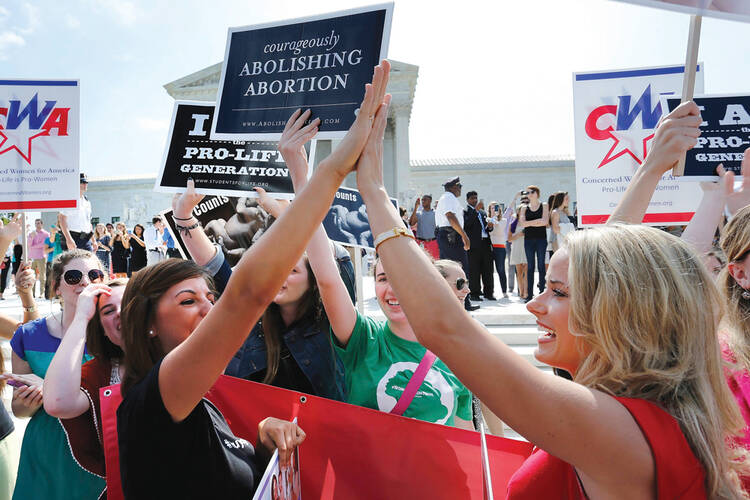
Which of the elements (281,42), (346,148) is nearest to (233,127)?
(281,42)

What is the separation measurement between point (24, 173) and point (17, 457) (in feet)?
8.44

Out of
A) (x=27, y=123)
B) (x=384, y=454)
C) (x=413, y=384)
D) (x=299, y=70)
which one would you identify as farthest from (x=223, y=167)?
(x=384, y=454)

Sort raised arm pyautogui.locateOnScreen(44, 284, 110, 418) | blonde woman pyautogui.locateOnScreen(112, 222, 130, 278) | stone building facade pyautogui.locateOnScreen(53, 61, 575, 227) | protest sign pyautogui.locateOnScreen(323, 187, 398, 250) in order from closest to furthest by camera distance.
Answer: raised arm pyautogui.locateOnScreen(44, 284, 110, 418)
protest sign pyautogui.locateOnScreen(323, 187, 398, 250)
blonde woman pyautogui.locateOnScreen(112, 222, 130, 278)
stone building facade pyautogui.locateOnScreen(53, 61, 575, 227)

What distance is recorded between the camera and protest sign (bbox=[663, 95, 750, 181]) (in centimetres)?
336

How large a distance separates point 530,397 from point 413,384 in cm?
103

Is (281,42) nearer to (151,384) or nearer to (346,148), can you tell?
(346,148)

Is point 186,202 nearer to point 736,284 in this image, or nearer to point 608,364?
point 608,364

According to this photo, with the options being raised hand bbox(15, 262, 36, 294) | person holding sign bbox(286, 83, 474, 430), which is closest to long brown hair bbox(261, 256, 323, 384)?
person holding sign bbox(286, 83, 474, 430)

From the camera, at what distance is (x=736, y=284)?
1800mm

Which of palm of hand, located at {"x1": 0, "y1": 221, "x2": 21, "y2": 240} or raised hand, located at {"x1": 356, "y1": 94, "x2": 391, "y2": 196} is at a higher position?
raised hand, located at {"x1": 356, "y1": 94, "x2": 391, "y2": 196}

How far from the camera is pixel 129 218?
36250mm

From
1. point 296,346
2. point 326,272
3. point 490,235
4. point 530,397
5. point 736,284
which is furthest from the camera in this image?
point 490,235

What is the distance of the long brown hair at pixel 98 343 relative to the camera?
2.09 metres

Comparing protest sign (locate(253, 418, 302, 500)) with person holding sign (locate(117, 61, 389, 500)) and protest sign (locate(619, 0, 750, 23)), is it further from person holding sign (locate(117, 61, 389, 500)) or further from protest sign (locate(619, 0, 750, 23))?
protest sign (locate(619, 0, 750, 23))
